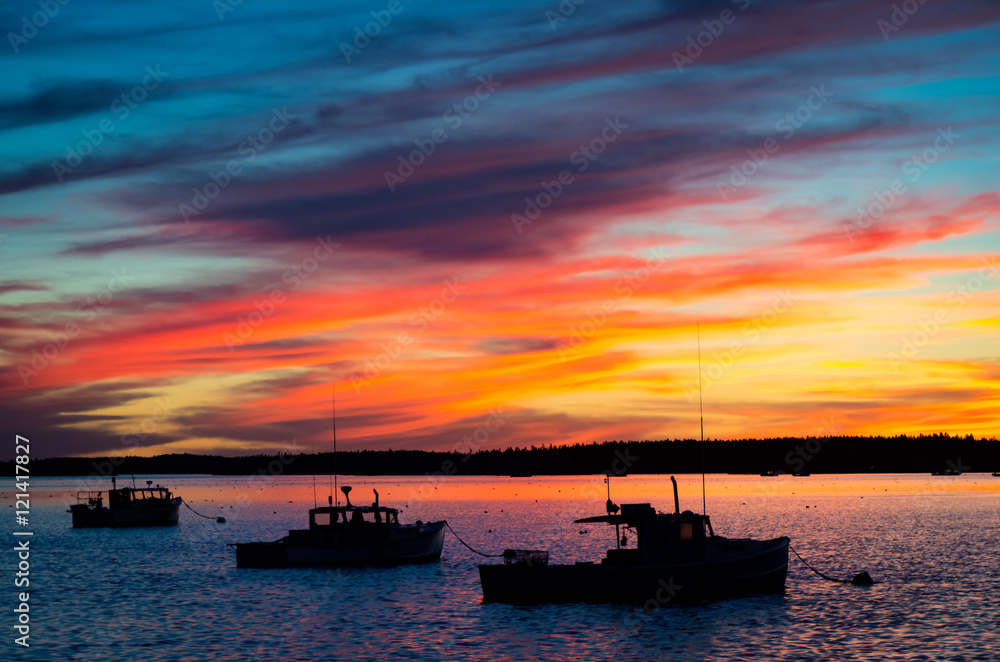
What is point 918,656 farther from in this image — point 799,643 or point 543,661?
point 543,661

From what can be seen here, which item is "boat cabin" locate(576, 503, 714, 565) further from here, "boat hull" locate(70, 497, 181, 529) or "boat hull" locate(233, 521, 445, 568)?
"boat hull" locate(70, 497, 181, 529)

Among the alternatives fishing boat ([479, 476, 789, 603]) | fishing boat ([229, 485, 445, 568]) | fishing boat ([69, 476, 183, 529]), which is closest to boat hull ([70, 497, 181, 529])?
fishing boat ([69, 476, 183, 529])

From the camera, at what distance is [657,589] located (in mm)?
47062

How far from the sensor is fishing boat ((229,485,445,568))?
66375mm

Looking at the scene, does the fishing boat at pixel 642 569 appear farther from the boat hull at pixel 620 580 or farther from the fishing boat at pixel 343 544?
the fishing boat at pixel 343 544

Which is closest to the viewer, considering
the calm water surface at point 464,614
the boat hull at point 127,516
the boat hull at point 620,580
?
the calm water surface at point 464,614

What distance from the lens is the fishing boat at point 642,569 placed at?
152 ft

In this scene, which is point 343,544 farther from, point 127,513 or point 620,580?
point 127,513

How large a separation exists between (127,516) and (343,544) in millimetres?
58230

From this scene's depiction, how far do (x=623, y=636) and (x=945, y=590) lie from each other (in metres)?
23.7

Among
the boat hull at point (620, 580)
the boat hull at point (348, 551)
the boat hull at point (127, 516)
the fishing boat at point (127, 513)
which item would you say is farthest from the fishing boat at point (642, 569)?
the fishing boat at point (127, 513)

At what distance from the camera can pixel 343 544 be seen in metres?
66.2

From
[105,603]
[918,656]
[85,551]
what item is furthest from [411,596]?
[85,551]

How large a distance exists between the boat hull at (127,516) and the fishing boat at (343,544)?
4766cm
